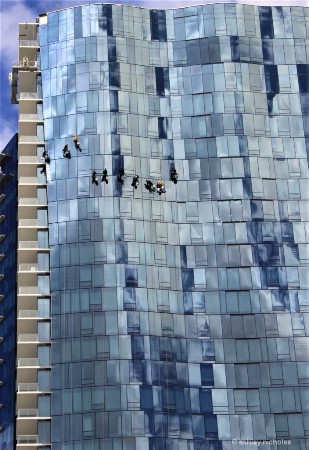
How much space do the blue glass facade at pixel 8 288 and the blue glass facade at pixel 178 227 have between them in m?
9.10

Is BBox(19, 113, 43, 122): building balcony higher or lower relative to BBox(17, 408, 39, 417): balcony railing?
higher

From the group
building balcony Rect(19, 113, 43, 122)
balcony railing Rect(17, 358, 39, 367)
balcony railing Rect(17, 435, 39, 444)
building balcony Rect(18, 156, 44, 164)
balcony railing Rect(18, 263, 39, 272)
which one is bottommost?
balcony railing Rect(17, 435, 39, 444)

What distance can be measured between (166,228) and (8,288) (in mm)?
24873


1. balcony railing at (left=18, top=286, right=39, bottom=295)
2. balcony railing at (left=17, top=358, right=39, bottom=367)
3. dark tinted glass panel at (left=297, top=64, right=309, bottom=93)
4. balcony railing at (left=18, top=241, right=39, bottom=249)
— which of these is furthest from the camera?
dark tinted glass panel at (left=297, top=64, right=309, bottom=93)

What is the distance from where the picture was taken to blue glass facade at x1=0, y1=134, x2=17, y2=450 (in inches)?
5192

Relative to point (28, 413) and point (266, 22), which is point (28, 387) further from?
point (266, 22)

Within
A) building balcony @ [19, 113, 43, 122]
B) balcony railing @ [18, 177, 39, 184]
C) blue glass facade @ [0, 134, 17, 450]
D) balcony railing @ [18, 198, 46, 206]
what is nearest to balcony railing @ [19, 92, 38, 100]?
building balcony @ [19, 113, 43, 122]

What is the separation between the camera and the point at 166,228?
13562cm

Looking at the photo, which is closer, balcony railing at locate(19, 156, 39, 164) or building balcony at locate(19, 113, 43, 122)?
balcony railing at locate(19, 156, 39, 164)

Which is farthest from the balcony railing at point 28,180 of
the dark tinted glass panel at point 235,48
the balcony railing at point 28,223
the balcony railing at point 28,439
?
the balcony railing at point 28,439

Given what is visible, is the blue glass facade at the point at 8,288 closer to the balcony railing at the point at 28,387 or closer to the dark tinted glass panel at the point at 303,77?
the balcony railing at the point at 28,387

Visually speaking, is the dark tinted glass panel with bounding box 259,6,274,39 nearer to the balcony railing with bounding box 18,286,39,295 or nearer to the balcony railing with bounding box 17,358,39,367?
the balcony railing with bounding box 18,286,39,295

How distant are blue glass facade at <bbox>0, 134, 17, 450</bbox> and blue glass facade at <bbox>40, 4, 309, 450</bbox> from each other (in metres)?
9.10

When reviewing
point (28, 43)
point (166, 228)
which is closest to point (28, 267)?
point (166, 228)
